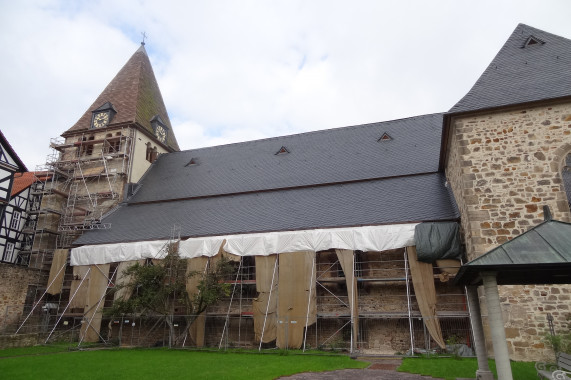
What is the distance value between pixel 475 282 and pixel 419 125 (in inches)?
586

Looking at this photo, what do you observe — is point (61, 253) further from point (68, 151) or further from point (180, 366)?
point (180, 366)

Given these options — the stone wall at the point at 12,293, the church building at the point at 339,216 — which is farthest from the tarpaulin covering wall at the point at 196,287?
the stone wall at the point at 12,293

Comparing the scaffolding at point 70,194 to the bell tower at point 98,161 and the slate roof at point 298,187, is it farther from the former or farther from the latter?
the slate roof at point 298,187

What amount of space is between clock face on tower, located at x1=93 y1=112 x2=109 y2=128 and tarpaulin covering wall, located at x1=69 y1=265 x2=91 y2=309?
9529mm

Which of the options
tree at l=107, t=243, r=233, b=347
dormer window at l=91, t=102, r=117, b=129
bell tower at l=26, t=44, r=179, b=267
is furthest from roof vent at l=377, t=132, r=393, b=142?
dormer window at l=91, t=102, r=117, b=129

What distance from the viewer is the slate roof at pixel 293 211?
1414 cm

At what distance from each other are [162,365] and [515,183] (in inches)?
380

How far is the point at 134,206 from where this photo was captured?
2039cm

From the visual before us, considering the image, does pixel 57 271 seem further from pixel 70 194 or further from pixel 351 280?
pixel 351 280

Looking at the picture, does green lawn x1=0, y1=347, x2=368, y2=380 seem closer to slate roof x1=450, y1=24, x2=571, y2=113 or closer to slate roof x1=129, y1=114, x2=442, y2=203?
slate roof x1=450, y1=24, x2=571, y2=113

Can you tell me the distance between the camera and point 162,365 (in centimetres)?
933

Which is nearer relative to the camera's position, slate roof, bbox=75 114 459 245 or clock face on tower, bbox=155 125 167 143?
slate roof, bbox=75 114 459 245

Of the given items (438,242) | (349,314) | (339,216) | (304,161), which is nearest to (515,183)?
(438,242)

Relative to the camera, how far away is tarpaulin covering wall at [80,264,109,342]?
1578cm
